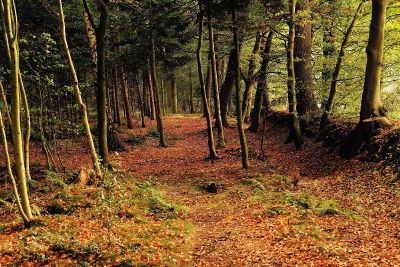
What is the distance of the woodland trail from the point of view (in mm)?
7746

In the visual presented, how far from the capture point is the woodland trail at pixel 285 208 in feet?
25.4

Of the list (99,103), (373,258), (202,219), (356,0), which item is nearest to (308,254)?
(373,258)

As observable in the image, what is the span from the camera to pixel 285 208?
34.8 ft

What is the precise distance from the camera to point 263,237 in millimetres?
8828

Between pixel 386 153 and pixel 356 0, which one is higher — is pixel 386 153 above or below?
below

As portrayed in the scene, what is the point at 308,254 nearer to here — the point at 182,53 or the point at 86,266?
the point at 86,266

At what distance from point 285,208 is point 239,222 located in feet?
5.44

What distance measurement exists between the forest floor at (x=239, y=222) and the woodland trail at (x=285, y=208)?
0.10 ft

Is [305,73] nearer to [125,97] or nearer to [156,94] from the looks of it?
[156,94]

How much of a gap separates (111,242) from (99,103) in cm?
722

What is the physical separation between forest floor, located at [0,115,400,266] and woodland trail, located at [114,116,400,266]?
3 cm

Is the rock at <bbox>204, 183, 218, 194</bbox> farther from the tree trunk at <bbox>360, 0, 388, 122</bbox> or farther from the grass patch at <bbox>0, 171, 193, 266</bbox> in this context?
the tree trunk at <bbox>360, 0, 388, 122</bbox>

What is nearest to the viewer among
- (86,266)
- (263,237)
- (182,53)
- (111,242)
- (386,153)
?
(86,266)

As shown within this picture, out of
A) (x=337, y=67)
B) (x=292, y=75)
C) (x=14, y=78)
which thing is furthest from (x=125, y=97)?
(x=14, y=78)
